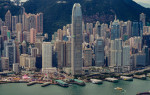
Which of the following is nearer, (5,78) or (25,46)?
(5,78)

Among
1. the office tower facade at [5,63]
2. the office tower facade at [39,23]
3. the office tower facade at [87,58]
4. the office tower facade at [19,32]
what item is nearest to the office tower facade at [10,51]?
the office tower facade at [5,63]

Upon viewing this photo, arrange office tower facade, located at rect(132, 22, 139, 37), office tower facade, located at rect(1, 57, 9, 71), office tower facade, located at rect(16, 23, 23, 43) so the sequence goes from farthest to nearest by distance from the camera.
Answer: office tower facade, located at rect(132, 22, 139, 37)
office tower facade, located at rect(16, 23, 23, 43)
office tower facade, located at rect(1, 57, 9, 71)

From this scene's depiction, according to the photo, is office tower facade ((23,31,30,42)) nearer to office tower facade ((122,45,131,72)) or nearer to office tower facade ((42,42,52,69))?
office tower facade ((42,42,52,69))

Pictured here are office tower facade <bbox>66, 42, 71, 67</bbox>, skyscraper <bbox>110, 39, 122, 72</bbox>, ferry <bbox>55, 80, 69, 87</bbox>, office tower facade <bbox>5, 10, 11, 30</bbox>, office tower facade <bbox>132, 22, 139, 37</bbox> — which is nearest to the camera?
ferry <bbox>55, 80, 69, 87</bbox>

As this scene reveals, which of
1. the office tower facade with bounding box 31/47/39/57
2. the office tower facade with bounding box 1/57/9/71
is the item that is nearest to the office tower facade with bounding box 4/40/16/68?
the office tower facade with bounding box 1/57/9/71

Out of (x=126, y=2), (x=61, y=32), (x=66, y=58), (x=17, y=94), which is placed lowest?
(x=17, y=94)

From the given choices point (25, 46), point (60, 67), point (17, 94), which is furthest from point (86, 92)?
point (25, 46)

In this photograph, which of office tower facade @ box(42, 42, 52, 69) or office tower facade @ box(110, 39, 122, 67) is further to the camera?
office tower facade @ box(110, 39, 122, 67)

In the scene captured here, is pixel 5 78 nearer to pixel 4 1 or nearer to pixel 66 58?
pixel 66 58
